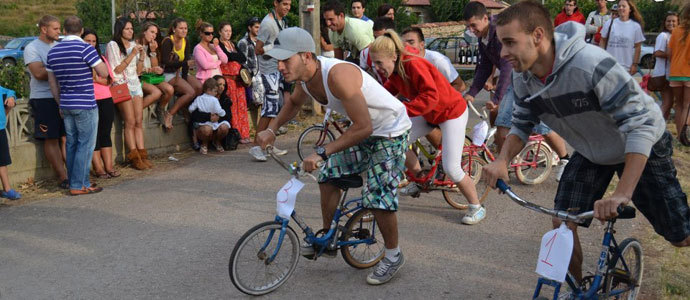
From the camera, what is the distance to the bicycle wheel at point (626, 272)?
3850 millimetres

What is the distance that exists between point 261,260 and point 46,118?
431 centimetres

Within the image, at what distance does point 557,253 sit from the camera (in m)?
3.35

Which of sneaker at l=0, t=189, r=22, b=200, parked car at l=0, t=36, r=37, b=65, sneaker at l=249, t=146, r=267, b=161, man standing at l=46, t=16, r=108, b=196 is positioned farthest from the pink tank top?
parked car at l=0, t=36, r=37, b=65

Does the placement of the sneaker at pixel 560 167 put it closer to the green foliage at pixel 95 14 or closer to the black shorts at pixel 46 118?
the black shorts at pixel 46 118

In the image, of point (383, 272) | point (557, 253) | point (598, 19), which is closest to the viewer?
point (557, 253)

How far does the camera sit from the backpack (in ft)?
33.4

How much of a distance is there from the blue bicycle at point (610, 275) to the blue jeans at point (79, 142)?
5469mm

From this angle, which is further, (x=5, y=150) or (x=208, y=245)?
(x=5, y=150)

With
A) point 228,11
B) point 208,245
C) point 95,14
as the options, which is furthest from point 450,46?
point 95,14

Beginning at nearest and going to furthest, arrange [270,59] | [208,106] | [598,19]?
[208,106]
[270,59]
[598,19]

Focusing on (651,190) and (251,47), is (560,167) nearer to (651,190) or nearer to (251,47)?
(651,190)

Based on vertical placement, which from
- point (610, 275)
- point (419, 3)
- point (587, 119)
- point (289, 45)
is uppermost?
point (289, 45)

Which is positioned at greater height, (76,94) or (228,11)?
(76,94)

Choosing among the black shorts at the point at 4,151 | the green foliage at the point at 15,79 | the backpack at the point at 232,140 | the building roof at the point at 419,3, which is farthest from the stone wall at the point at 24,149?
the building roof at the point at 419,3
